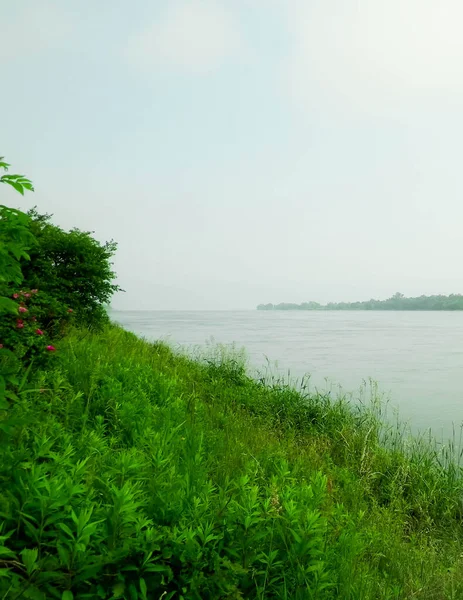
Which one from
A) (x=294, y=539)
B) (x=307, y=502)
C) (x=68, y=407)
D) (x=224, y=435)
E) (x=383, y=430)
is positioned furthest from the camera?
(x=383, y=430)

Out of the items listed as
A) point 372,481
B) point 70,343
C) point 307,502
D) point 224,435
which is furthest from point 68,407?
point 372,481

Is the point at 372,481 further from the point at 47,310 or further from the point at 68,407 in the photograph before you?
the point at 47,310

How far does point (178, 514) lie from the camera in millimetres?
2455

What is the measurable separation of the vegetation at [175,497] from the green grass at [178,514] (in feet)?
0.04

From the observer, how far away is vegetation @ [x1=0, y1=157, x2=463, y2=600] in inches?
83.7

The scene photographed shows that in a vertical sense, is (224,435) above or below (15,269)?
below

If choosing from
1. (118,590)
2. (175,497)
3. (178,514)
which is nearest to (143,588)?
(118,590)

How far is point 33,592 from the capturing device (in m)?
1.85

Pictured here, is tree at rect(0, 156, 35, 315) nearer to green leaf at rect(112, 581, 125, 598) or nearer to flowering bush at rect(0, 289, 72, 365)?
green leaf at rect(112, 581, 125, 598)

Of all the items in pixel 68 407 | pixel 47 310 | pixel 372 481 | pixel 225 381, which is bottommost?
pixel 372 481

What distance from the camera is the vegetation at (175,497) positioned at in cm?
213

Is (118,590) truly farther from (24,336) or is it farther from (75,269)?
(75,269)

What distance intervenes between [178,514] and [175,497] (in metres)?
0.12

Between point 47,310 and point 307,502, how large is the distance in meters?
5.55
